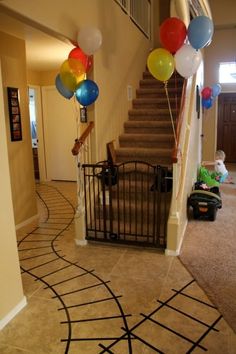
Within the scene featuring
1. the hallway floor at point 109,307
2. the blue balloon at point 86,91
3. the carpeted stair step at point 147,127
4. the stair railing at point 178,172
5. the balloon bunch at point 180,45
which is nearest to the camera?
the hallway floor at point 109,307

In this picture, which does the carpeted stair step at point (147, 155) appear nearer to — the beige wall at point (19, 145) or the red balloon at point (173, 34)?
the beige wall at point (19, 145)

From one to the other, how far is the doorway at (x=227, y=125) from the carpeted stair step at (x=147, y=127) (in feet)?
16.3

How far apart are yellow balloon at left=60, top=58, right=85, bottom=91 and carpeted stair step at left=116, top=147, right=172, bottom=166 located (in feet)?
4.84

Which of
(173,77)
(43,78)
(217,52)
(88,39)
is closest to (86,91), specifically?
(88,39)

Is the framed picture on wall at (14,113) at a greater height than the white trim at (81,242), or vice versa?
the framed picture on wall at (14,113)

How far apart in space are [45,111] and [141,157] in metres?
3.25

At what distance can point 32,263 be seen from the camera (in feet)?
11.1

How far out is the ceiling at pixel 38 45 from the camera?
3617mm

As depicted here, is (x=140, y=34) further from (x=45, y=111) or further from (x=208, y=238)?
(x=208, y=238)

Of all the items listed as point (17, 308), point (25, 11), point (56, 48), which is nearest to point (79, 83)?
point (25, 11)

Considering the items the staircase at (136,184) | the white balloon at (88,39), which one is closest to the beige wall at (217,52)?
the staircase at (136,184)

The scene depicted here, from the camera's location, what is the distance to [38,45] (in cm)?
Result: 445

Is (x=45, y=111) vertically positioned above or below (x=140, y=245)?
above

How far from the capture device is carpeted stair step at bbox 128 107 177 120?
5289 mm
